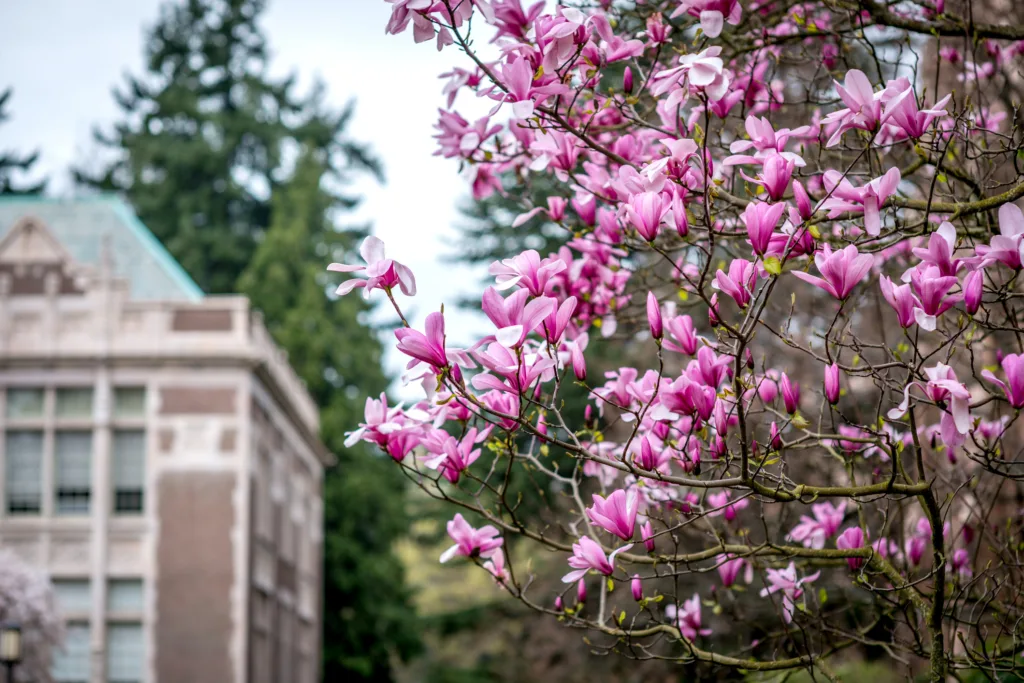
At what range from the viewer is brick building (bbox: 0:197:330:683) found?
2173cm

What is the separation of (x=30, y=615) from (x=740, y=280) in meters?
18.1

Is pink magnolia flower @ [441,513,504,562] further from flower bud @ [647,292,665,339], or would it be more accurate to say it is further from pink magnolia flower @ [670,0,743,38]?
pink magnolia flower @ [670,0,743,38]

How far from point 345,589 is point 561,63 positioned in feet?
95.5

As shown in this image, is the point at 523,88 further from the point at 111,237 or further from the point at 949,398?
the point at 111,237

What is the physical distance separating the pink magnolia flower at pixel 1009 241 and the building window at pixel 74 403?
69.6ft

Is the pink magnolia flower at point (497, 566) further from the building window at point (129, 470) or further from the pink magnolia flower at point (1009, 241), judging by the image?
the building window at point (129, 470)

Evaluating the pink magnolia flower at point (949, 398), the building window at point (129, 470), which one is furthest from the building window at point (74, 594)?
the pink magnolia flower at point (949, 398)

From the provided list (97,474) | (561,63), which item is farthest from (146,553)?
(561,63)

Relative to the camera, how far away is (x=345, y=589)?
31750mm

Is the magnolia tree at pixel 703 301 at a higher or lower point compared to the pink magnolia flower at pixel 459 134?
lower

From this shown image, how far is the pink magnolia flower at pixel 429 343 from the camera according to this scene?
3.31 metres

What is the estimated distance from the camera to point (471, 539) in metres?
4.13

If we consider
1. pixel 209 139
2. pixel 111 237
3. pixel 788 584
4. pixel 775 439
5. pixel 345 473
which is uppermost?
pixel 209 139

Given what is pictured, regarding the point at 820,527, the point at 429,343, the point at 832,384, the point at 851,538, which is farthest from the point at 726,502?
the point at 429,343
